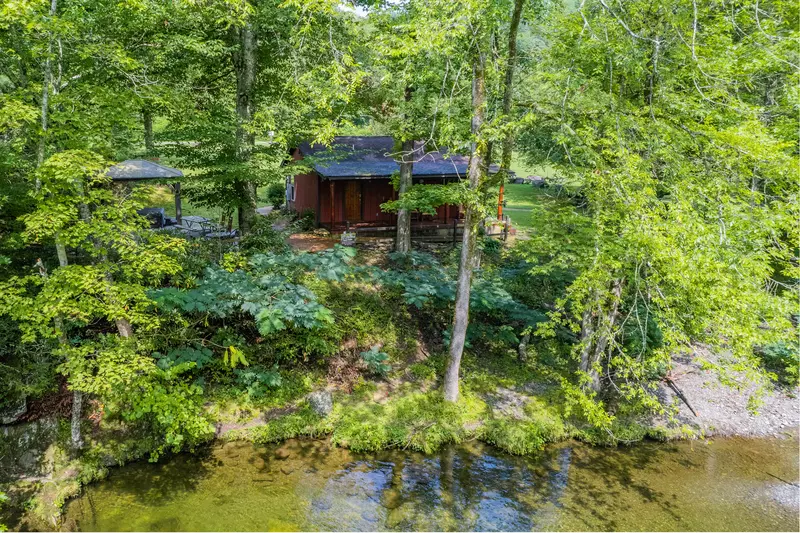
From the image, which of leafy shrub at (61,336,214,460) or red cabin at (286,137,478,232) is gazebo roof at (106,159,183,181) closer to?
red cabin at (286,137,478,232)

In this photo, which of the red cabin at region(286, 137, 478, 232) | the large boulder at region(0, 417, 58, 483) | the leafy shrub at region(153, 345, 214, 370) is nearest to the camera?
the large boulder at region(0, 417, 58, 483)

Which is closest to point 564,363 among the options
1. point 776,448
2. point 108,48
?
point 776,448

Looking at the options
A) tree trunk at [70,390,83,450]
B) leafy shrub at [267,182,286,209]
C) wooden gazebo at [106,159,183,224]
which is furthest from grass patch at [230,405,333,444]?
leafy shrub at [267,182,286,209]

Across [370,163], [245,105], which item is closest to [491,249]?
[370,163]

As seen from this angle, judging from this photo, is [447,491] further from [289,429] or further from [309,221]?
[309,221]

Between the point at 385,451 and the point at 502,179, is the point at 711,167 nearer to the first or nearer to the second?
the point at 502,179

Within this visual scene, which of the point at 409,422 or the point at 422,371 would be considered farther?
the point at 422,371
